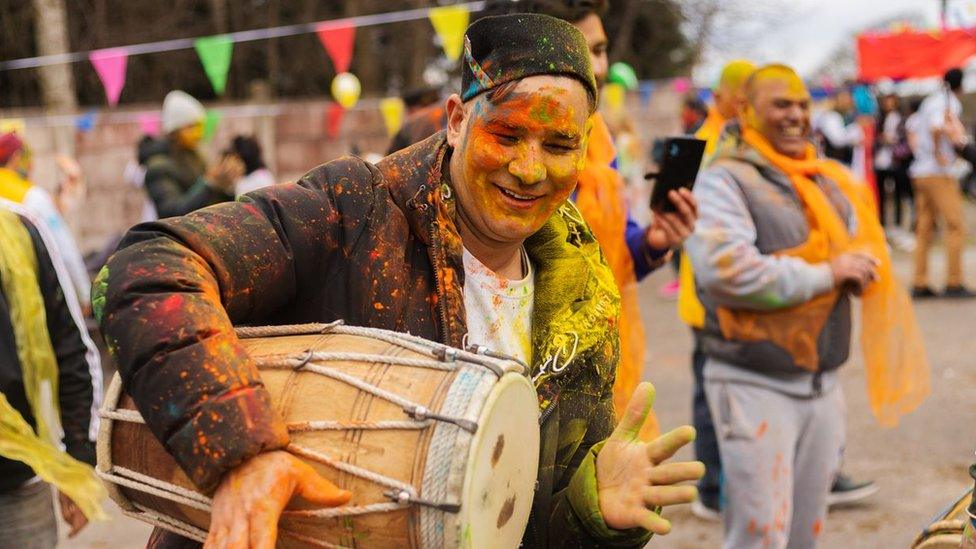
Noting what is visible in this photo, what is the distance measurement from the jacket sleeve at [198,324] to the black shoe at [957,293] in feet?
31.2

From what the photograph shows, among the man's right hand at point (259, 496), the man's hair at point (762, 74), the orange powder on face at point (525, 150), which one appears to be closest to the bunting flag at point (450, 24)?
the man's hair at point (762, 74)

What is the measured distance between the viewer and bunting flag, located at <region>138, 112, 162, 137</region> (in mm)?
12906

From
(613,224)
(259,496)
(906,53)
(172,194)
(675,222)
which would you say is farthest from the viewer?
(906,53)

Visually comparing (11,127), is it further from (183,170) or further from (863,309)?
(863,309)

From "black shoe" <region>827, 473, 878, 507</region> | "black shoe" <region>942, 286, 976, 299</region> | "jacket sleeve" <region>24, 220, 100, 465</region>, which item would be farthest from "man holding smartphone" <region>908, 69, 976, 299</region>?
"jacket sleeve" <region>24, 220, 100, 465</region>

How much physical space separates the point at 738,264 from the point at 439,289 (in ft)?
6.63

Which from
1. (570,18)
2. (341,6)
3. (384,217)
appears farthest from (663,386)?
(341,6)

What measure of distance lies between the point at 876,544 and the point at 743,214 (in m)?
1.89

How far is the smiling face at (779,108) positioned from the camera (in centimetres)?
400

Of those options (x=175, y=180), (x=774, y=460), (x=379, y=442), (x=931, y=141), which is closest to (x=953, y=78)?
(x=931, y=141)

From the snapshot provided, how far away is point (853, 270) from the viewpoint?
12.5 feet

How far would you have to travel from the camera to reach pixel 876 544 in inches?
189

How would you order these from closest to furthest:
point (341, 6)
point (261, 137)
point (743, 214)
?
point (743, 214), point (261, 137), point (341, 6)

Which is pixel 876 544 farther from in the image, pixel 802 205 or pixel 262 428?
pixel 262 428
